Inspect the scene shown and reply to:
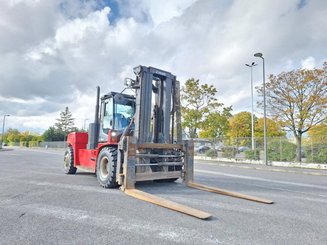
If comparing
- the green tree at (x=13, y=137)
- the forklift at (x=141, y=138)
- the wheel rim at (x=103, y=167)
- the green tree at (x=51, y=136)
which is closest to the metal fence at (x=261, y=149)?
the forklift at (x=141, y=138)

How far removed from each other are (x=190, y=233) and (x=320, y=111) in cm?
2047

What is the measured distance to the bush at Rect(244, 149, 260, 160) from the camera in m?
22.4

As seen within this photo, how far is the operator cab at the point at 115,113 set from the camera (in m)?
8.20

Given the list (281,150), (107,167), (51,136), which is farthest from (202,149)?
(51,136)

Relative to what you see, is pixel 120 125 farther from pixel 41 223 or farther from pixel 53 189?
pixel 41 223

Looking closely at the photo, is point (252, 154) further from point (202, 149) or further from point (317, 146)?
point (202, 149)

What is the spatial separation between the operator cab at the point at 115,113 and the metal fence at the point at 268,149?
13644mm

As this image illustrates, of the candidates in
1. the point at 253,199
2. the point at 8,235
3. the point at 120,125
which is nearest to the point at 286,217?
the point at 253,199

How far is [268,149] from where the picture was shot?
21.8 meters

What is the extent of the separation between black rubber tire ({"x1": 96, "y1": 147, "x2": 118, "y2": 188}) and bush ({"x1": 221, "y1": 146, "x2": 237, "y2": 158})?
62.4 ft

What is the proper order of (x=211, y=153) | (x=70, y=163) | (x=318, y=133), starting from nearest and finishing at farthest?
(x=70, y=163) → (x=318, y=133) → (x=211, y=153)

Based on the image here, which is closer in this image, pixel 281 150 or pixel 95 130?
pixel 95 130

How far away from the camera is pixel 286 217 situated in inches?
186

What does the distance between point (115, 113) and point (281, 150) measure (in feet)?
56.8
